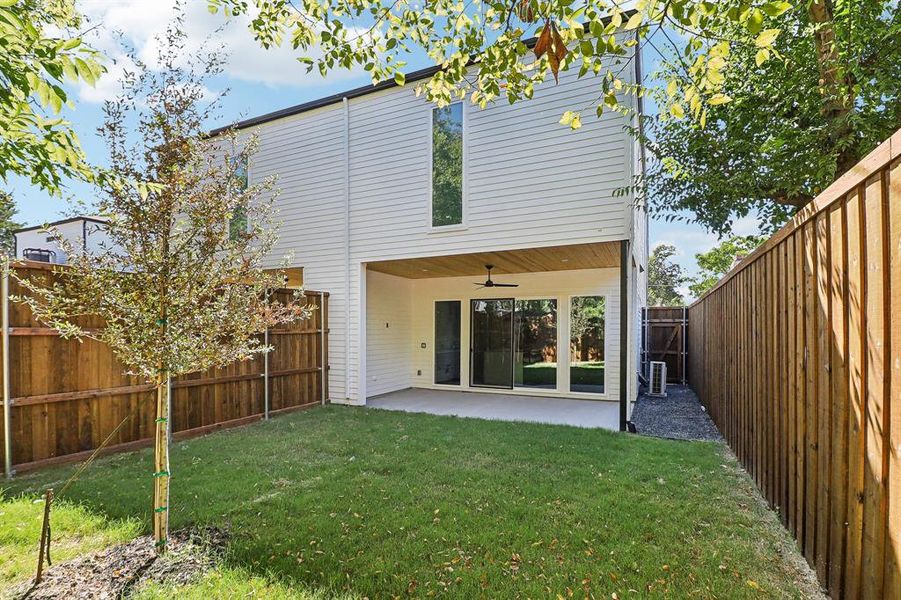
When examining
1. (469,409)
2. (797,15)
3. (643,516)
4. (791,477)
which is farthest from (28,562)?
(797,15)

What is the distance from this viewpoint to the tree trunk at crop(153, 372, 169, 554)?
2.70 metres

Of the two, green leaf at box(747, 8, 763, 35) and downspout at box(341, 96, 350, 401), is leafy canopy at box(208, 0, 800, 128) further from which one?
downspout at box(341, 96, 350, 401)

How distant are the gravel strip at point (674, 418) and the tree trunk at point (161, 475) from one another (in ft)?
17.6

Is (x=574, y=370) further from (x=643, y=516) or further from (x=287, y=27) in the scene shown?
(x=287, y=27)

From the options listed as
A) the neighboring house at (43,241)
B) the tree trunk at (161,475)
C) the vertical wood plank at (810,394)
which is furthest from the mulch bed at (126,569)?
the neighboring house at (43,241)

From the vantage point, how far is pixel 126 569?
249cm

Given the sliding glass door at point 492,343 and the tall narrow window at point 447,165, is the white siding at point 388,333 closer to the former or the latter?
the sliding glass door at point 492,343

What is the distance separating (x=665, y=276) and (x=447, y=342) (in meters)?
26.6

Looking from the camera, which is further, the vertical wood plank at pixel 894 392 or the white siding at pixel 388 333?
the white siding at pixel 388 333

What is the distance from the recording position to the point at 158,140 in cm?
275

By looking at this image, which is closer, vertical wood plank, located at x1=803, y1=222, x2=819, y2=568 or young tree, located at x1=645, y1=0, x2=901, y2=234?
vertical wood plank, located at x1=803, y1=222, x2=819, y2=568

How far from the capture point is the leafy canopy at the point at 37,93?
6.80 ft

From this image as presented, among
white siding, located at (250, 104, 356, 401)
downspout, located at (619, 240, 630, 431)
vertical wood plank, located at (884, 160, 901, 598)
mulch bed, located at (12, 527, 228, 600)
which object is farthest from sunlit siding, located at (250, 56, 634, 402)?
vertical wood plank, located at (884, 160, 901, 598)

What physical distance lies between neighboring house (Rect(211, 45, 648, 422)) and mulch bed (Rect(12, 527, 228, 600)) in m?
4.16
